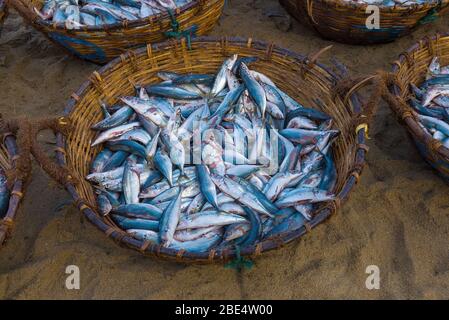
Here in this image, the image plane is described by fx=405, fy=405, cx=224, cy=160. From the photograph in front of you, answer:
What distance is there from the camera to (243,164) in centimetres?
257

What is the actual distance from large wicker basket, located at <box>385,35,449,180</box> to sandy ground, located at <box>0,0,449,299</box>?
306 millimetres

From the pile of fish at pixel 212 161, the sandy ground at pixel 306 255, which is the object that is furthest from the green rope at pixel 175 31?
the sandy ground at pixel 306 255

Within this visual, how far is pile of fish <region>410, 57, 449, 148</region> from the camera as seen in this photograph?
104 inches

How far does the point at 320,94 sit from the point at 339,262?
1149 mm

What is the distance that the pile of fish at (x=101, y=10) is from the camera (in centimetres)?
354

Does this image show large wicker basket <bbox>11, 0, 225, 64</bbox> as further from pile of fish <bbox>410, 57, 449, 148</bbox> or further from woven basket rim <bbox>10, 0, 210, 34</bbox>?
pile of fish <bbox>410, 57, 449, 148</bbox>

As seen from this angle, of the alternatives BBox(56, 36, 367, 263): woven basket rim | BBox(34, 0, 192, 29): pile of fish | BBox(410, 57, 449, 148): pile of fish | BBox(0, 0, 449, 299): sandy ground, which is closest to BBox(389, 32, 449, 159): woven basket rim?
BBox(410, 57, 449, 148): pile of fish

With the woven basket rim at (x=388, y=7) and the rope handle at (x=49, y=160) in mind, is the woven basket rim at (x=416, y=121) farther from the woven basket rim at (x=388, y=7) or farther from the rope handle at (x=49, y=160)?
the rope handle at (x=49, y=160)

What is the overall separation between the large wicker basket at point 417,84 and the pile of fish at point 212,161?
42cm

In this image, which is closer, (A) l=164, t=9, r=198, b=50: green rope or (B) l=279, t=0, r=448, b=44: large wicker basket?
(A) l=164, t=9, r=198, b=50: green rope

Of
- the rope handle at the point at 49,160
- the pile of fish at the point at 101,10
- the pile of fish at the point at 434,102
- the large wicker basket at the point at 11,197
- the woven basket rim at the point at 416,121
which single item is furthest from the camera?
the pile of fish at the point at 101,10

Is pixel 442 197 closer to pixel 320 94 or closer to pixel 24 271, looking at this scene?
pixel 320 94

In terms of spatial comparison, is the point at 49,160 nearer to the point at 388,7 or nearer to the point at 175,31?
the point at 175,31
